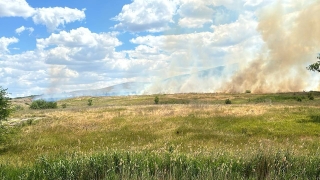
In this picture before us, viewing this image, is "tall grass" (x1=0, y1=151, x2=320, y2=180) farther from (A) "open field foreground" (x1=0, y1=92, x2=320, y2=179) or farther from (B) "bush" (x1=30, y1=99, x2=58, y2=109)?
(B) "bush" (x1=30, y1=99, x2=58, y2=109)

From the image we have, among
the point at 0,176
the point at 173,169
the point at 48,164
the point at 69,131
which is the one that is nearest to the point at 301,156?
the point at 173,169

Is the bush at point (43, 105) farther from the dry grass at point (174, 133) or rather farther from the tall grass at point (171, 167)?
the tall grass at point (171, 167)

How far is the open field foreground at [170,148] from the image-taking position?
12.5 m

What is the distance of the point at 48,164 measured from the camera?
42.7ft

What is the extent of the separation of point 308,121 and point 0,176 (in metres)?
30.8

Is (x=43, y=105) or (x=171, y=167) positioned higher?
(x=43, y=105)

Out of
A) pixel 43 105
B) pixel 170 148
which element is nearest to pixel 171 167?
pixel 170 148

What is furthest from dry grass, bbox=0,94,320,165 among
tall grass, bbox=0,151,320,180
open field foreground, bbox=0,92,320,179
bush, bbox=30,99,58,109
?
bush, bbox=30,99,58,109

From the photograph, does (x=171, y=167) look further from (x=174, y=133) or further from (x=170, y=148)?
(x=174, y=133)

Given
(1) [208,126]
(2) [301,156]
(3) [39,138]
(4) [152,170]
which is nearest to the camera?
(4) [152,170]

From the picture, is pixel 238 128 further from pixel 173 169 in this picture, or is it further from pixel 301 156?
pixel 173 169

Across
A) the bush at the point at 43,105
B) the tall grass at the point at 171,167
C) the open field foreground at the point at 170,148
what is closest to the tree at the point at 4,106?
the open field foreground at the point at 170,148

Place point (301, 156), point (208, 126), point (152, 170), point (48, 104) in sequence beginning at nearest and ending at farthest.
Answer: point (152, 170), point (301, 156), point (208, 126), point (48, 104)

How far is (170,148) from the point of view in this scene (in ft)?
51.4
